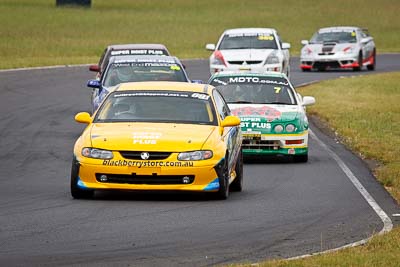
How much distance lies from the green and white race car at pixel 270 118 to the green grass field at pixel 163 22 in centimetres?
2242

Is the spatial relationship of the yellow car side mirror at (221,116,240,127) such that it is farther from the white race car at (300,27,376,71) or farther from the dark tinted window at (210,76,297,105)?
the white race car at (300,27,376,71)

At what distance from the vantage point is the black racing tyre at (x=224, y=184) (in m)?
13.8

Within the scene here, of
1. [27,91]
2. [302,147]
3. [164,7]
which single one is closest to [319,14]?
[164,7]

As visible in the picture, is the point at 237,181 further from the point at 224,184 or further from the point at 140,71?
the point at 140,71

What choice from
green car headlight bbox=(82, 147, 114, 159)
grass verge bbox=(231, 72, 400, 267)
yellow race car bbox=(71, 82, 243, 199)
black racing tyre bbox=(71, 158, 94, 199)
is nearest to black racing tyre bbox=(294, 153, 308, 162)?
grass verge bbox=(231, 72, 400, 267)

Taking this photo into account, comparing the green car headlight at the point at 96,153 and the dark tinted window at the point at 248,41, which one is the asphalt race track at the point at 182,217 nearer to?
the green car headlight at the point at 96,153

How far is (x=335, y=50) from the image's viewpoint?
43469 millimetres

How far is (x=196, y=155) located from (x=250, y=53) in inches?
815

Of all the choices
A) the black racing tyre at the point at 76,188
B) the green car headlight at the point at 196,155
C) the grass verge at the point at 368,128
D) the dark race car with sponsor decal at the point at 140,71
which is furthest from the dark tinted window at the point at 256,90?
the black racing tyre at the point at 76,188

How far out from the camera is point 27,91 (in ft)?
107

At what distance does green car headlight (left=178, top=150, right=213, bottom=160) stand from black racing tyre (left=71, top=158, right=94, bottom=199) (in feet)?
3.37

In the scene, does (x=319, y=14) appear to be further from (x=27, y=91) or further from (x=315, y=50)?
(x=27, y=91)

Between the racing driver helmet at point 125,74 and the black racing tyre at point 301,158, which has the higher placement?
the racing driver helmet at point 125,74

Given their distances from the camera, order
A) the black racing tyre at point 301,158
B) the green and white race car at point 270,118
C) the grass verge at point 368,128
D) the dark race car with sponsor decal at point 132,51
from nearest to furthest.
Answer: the grass verge at point 368,128 → the green and white race car at point 270,118 → the black racing tyre at point 301,158 → the dark race car with sponsor decal at point 132,51
